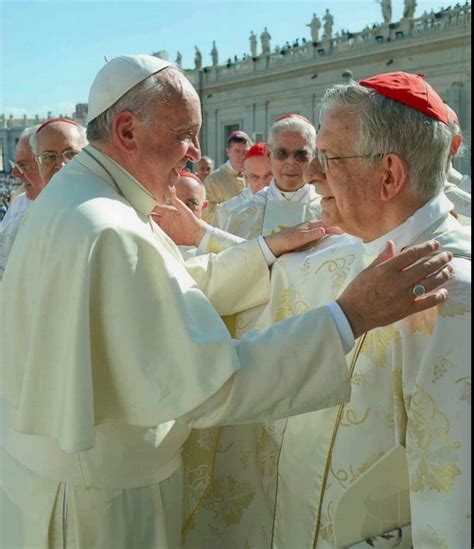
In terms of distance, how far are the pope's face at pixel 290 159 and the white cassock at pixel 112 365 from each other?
252cm

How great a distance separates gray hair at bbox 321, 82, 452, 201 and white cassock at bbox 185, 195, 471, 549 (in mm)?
73

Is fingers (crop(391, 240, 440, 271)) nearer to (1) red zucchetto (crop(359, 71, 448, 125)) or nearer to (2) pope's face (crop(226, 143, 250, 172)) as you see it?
(1) red zucchetto (crop(359, 71, 448, 125))

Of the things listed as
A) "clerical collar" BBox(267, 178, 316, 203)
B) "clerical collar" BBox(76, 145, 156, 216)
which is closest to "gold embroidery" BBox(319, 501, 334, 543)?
"clerical collar" BBox(76, 145, 156, 216)

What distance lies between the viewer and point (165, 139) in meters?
1.74

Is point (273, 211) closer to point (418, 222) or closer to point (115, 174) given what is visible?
point (115, 174)

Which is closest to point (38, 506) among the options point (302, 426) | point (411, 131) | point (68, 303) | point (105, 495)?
point (105, 495)

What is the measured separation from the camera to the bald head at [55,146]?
11.7ft

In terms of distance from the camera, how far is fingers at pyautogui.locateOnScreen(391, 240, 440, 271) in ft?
4.37

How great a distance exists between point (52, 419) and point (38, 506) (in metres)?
0.36

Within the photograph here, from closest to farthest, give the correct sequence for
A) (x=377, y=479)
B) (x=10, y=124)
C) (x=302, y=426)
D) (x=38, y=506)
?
(x=377, y=479)
(x=38, y=506)
(x=302, y=426)
(x=10, y=124)

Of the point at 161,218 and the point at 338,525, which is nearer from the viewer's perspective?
the point at 338,525

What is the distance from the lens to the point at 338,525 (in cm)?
164

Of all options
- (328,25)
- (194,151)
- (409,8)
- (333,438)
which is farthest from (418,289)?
(328,25)

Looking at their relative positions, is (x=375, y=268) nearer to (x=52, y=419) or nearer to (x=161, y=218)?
(x=52, y=419)
